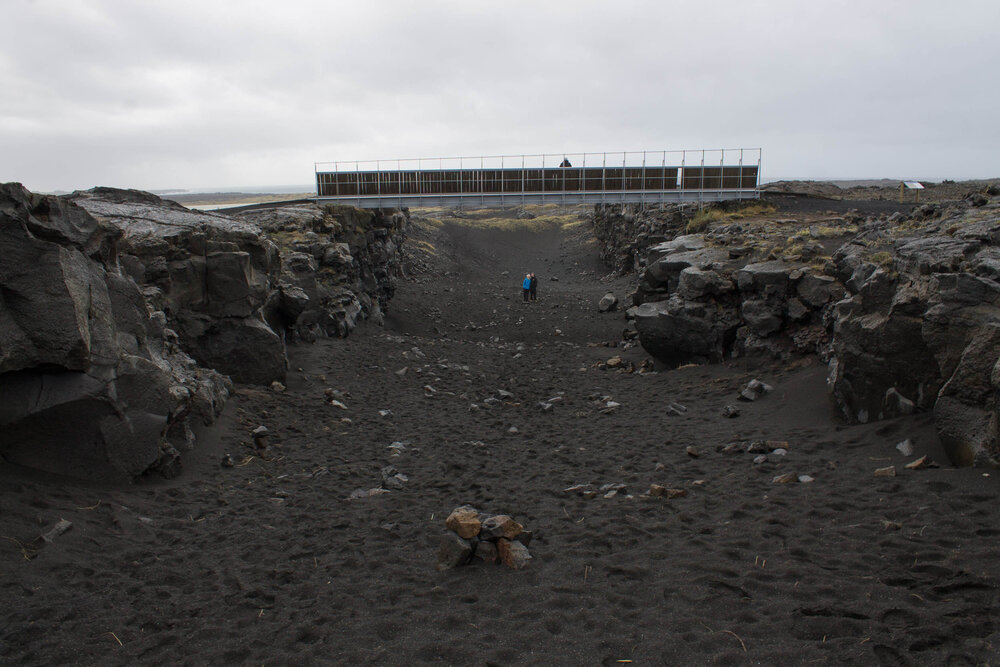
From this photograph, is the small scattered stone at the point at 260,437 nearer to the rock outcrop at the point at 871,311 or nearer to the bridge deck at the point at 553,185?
the rock outcrop at the point at 871,311

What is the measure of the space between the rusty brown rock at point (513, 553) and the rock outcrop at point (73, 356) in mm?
5524

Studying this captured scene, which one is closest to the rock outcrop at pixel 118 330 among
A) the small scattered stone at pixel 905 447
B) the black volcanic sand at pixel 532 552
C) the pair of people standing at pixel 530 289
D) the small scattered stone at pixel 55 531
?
the black volcanic sand at pixel 532 552

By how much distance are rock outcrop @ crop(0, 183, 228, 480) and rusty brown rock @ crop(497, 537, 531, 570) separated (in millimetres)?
5524

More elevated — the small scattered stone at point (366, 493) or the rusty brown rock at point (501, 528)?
the rusty brown rock at point (501, 528)

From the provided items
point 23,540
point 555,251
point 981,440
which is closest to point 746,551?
point 981,440

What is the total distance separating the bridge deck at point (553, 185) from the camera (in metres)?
35.5

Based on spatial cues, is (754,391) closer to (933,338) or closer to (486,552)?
(933,338)

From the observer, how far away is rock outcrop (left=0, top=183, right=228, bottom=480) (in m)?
7.37

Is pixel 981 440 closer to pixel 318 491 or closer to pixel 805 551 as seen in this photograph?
pixel 805 551

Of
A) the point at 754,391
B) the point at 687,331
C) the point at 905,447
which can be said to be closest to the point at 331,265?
the point at 687,331

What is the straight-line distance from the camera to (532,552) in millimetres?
6461

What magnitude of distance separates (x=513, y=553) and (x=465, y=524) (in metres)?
0.60

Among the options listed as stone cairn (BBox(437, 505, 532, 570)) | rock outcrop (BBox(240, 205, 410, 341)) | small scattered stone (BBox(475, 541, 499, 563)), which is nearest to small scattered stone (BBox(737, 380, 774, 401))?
stone cairn (BBox(437, 505, 532, 570))

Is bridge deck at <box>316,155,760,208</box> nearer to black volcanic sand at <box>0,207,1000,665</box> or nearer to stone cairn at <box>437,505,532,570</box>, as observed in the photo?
black volcanic sand at <box>0,207,1000,665</box>
